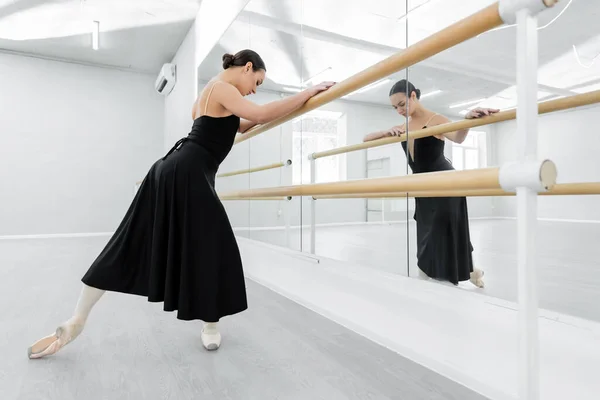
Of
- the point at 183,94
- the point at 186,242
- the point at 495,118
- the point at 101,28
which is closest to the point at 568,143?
the point at 495,118

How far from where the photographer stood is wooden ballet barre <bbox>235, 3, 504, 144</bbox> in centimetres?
74

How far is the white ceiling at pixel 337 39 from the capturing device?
118 centimetres

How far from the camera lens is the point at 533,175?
0.63 metres

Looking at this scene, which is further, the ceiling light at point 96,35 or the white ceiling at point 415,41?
the ceiling light at point 96,35

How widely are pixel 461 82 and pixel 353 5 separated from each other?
113cm

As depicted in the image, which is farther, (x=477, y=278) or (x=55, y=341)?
(x=477, y=278)

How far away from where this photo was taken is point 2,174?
6.10 m

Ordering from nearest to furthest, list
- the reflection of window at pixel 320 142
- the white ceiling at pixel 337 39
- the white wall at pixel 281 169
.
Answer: the white ceiling at pixel 337 39, the white wall at pixel 281 169, the reflection of window at pixel 320 142

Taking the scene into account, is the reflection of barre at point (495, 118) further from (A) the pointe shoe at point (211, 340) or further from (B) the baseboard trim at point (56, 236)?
(B) the baseboard trim at point (56, 236)

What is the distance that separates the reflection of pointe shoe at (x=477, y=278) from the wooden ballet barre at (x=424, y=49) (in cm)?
103

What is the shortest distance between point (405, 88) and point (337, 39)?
1.00 m

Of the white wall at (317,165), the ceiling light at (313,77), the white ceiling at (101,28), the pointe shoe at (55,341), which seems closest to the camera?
the pointe shoe at (55,341)

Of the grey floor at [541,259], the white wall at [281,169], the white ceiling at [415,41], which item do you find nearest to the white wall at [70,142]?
the white wall at [281,169]

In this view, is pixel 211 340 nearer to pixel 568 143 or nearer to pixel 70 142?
pixel 568 143
